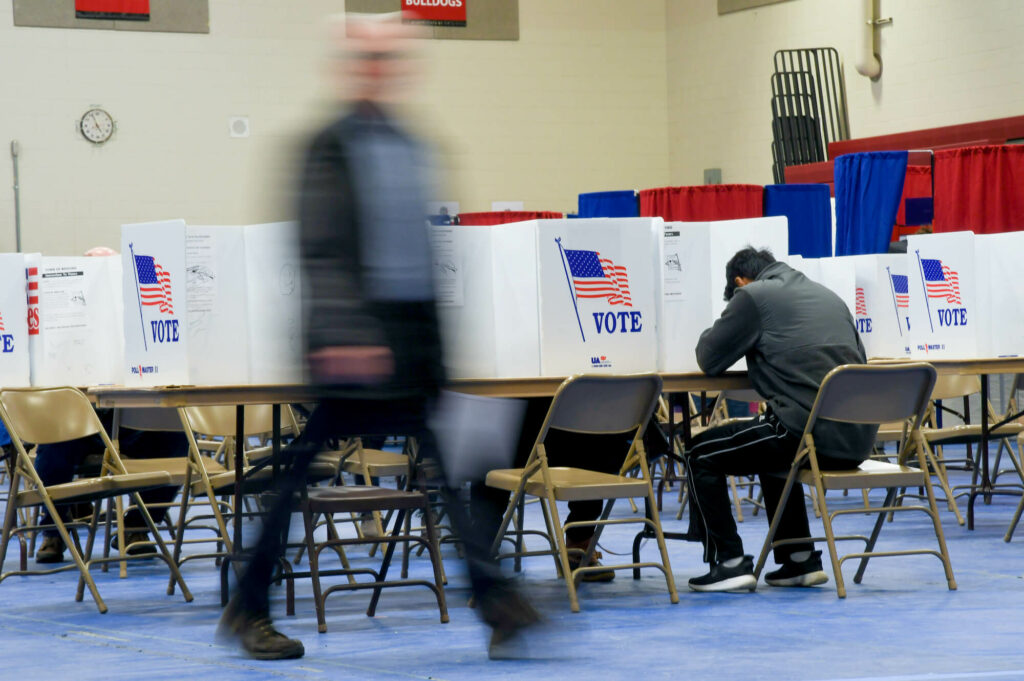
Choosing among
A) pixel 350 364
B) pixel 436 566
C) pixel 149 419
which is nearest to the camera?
pixel 350 364

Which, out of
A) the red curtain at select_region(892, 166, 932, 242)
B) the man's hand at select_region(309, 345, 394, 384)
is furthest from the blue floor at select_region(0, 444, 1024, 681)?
the red curtain at select_region(892, 166, 932, 242)

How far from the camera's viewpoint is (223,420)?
492 cm

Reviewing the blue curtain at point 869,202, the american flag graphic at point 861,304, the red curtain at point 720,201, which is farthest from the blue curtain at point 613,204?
the american flag graphic at point 861,304

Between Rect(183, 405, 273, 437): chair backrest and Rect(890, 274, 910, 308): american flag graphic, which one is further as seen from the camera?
Rect(890, 274, 910, 308): american flag graphic

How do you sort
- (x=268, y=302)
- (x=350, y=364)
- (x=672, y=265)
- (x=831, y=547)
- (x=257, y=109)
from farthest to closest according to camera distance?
(x=257, y=109) → (x=672, y=265) → (x=268, y=302) → (x=831, y=547) → (x=350, y=364)

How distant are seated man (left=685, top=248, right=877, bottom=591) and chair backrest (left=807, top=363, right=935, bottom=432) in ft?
0.23

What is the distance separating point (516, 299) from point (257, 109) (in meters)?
9.25

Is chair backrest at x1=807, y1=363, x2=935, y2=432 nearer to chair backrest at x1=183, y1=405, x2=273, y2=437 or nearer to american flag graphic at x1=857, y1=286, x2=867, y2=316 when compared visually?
american flag graphic at x1=857, y1=286, x2=867, y2=316

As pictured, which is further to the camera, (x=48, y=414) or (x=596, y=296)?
(x=48, y=414)

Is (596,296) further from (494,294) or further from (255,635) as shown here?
(255,635)

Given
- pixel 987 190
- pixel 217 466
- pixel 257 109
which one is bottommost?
pixel 217 466

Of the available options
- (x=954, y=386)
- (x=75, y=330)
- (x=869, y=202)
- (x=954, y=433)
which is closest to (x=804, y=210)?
(x=869, y=202)

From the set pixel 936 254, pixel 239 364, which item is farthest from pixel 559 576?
pixel 936 254

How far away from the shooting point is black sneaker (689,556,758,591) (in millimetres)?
4109
